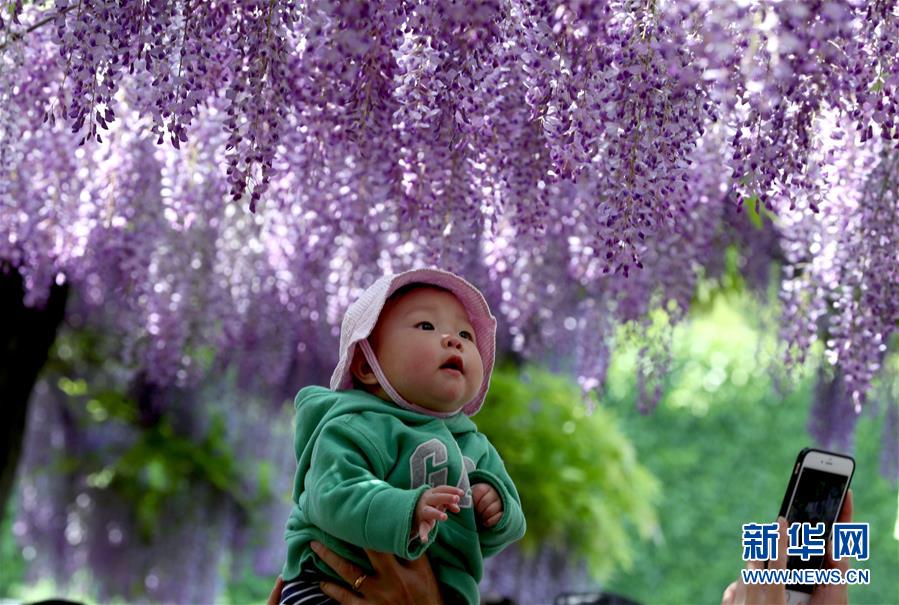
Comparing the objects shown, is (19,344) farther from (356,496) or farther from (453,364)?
(356,496)

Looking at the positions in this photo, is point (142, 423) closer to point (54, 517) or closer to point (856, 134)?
point (54, 517)

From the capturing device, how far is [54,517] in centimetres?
892

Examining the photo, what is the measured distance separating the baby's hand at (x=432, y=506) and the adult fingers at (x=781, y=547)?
1.63 ft

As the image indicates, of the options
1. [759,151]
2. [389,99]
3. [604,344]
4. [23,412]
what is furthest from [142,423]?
[759,151]

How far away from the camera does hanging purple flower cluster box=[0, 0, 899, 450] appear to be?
262 centimetres

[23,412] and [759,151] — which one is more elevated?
[23,412]

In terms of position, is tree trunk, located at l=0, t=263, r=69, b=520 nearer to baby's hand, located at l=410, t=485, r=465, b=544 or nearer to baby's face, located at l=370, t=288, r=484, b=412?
baby's face, located at l=370, t=288, r=484, b=412

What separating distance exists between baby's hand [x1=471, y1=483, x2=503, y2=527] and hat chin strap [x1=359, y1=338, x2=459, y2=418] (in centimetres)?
15

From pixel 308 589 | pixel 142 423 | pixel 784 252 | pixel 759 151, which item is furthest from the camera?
pixel 142 423

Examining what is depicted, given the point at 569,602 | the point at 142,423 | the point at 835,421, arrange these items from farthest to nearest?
the point at 142,423 < the point at 835,421 < the point at 569,602

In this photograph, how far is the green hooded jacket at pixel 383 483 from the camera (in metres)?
2.06

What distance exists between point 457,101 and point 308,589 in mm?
1060

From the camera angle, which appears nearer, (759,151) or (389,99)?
(759,151)

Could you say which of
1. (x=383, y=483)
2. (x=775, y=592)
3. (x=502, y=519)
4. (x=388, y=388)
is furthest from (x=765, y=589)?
(x=388, y=388)
